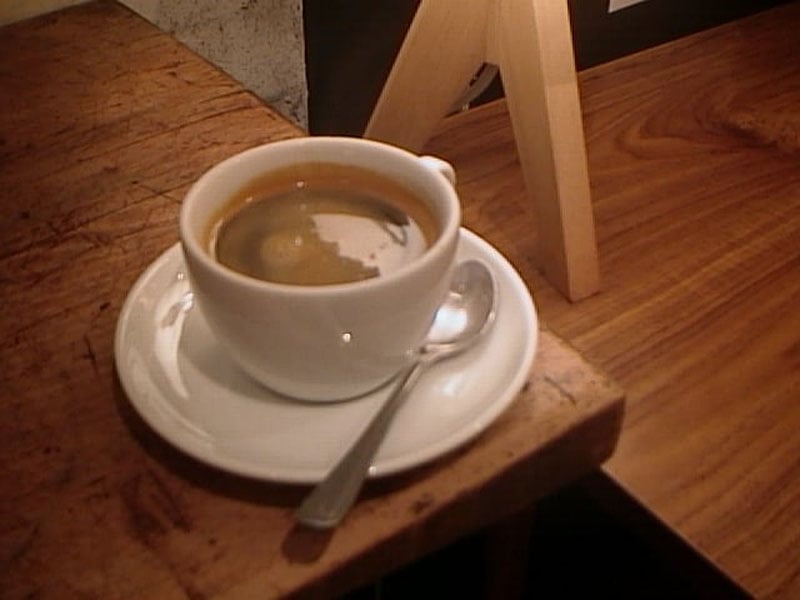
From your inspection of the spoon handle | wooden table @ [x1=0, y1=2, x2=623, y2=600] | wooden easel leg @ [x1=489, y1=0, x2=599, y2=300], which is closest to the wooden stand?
wooden easel leg @ [x1=489, y1=0, x2=599, y2=300]

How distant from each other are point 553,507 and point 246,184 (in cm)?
48

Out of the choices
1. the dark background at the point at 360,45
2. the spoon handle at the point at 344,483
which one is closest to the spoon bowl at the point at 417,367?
the spoon handle at the point at 344,483

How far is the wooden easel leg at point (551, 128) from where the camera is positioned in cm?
54

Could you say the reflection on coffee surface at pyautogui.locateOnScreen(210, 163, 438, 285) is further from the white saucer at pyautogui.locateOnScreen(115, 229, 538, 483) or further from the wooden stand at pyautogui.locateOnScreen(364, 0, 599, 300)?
the wooden stand at pyautogui.locateOnScreen(364, 0, 599, 300)

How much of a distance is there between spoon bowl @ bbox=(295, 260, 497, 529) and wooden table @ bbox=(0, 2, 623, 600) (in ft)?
0.04

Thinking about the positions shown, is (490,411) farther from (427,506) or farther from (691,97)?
(691,97)

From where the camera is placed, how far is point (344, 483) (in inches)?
14.0

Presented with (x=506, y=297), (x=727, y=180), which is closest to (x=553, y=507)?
(x=727, y=180)

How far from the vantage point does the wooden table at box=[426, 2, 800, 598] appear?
47 cm

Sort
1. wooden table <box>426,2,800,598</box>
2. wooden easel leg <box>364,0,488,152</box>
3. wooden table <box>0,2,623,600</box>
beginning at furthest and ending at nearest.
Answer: wooden easel leg <box>364,0,488,152</box>, wooden table <box>426,2,800,598</box>, wooden table <box>0,2,623,600</box>

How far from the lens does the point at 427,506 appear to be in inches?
14.4

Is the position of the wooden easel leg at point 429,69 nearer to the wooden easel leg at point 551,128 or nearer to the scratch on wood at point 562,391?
the wooden easel leg at point 551,128

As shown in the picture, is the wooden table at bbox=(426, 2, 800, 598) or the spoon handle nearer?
the spoon handle

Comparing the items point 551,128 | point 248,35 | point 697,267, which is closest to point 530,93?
point 551,128
